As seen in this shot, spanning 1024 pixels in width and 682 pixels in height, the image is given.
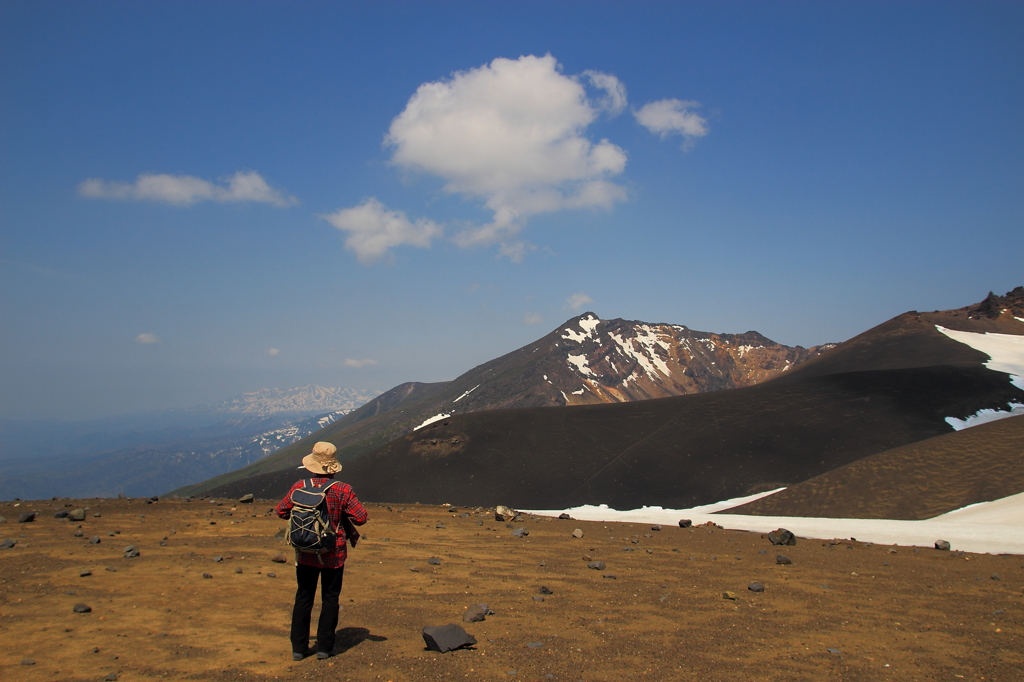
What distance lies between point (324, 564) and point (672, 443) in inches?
1699

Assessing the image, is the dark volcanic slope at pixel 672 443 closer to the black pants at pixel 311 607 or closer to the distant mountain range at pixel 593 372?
the black pants at pixel 311 607

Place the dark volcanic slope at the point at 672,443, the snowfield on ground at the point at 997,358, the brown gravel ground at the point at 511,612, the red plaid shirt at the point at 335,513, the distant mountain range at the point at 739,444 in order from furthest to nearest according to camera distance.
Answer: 1. the snowfield on ground at the point at 997,358
2. the dark volcanic slope at the point at 672,443
3. the distant mountain range at the point at 739,444
4. the red plaid shirt at the point at 335,513
5. the brown gravel ground at the point at 511,612

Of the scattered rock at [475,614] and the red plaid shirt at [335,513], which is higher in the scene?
the red plaid shirt at [335,513]

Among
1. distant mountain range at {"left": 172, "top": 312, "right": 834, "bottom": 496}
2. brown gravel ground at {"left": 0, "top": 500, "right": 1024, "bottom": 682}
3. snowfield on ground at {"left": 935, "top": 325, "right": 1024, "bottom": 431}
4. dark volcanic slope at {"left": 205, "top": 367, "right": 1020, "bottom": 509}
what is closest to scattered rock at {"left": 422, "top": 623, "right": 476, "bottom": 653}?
brown gravel ground at {"left": 0, "top": 500, "right": 1024, "bottom": 682}

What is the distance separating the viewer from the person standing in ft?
22.3

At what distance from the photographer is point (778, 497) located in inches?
1280

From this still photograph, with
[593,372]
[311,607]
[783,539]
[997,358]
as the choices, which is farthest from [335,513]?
[593,372]

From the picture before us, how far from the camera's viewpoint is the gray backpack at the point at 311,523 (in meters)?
6.86

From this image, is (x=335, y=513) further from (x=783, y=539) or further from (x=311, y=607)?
(x=783, y=539)

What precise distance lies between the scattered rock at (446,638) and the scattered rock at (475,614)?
112 centimetres

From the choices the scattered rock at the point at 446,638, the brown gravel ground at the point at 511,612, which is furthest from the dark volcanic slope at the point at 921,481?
the scattered rock at the point at 446,638

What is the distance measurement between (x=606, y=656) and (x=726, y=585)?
202 inches

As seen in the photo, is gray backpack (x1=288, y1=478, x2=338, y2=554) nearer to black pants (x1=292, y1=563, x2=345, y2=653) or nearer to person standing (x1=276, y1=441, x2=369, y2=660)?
person standing (x1=276, y1=441, x2=369, y2=660)

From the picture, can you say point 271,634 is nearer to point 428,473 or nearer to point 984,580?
point 984,580
